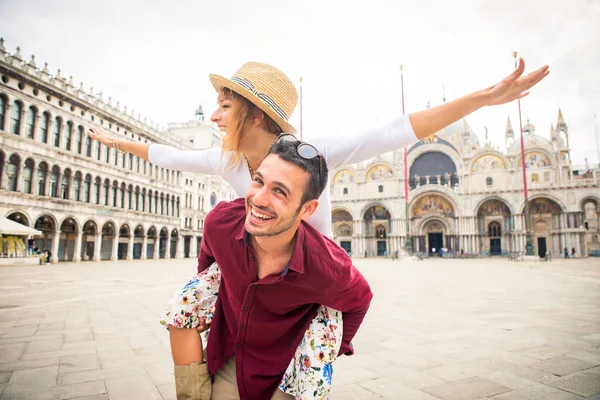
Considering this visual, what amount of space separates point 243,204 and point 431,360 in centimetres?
244

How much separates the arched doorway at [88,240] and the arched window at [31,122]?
705cm

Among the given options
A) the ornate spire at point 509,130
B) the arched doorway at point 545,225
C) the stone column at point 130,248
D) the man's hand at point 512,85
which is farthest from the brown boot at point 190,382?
the ornate spire at point 509,130

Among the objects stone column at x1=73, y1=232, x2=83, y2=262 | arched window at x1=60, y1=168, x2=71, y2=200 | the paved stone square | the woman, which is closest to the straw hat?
the woman

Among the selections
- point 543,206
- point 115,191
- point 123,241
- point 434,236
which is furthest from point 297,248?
point 543,206

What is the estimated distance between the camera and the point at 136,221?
30672 mm

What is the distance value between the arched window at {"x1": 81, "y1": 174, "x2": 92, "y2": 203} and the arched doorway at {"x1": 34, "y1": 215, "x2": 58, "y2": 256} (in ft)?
8.82

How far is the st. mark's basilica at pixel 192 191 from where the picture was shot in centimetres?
2202

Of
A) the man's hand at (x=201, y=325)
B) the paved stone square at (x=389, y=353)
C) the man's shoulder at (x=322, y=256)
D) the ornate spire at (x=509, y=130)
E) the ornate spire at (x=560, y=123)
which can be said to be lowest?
the paved stone square at (x=389, y=353)

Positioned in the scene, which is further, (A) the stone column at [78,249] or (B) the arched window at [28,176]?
(A) the stone column at [78,249]

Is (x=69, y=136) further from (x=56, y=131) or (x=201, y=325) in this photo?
(x=201, y=325)

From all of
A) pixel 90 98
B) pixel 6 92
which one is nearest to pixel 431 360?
pixel 6 92

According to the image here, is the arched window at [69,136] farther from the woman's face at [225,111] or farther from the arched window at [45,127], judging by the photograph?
the woman's face at [225,111]

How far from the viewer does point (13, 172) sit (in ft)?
68.4

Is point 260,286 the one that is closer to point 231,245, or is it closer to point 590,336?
point 231,245
